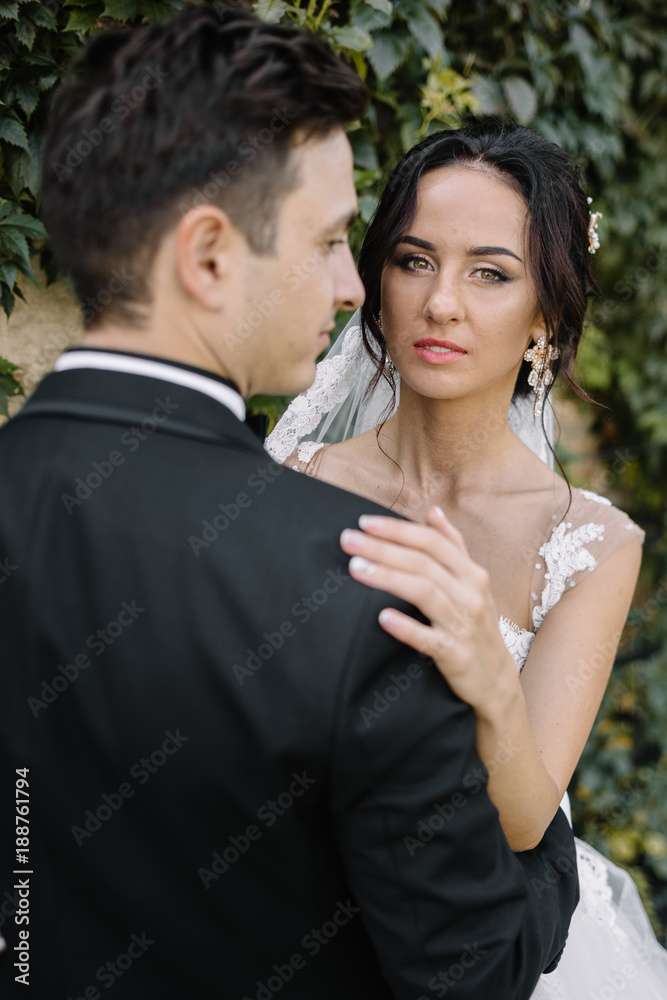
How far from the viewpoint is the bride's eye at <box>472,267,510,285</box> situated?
82.5 inches

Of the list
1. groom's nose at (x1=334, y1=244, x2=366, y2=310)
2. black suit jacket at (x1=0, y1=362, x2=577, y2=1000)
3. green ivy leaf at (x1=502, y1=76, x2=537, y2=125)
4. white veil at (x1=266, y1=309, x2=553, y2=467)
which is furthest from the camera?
green ivy leaf at (x1=502, y1=76, x2=537, y2=125)

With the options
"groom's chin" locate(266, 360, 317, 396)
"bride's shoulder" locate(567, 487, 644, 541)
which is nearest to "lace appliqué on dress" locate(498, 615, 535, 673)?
"bride's shoulder" locate(567, 487, 644, 541)

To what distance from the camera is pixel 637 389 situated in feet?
14.8

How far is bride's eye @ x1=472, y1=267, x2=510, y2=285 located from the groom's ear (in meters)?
1.18

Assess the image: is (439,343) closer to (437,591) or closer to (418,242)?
(418,242)

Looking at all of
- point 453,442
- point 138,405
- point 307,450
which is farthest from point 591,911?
point 138,405

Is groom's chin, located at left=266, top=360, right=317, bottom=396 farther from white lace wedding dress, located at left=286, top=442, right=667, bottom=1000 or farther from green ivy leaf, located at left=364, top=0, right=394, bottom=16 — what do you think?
green ivy leaf, located at left=364, top=0, right=394, bottom=16

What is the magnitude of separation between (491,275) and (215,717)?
1481 mm

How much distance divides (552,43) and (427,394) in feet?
7.55

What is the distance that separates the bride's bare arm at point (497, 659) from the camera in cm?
102

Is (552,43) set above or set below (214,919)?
above

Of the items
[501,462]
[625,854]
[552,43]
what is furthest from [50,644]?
[625,854]

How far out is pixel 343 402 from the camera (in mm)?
2852

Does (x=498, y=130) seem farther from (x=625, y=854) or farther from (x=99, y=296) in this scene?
(x=625, y=854)
